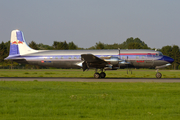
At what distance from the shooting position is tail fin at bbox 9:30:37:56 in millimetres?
35500

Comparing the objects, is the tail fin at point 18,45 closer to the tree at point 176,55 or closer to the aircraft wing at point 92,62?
the aircraft wing at point 92,62

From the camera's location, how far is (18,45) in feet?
118

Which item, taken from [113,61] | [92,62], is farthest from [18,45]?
[113,61]

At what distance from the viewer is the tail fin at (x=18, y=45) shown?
35.5m

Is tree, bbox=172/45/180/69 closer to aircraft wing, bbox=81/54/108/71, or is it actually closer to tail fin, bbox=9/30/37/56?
aircraft wing, bbox=81/54/108/71

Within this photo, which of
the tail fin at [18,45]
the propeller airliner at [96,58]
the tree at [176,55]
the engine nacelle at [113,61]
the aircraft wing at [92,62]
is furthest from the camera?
the tree at [176,55]

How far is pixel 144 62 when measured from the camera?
103 feet

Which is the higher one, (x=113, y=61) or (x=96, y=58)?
(x=96, y=58)

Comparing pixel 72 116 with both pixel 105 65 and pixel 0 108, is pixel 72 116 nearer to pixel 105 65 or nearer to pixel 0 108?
pixel 0 108

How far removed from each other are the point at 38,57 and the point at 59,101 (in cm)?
2245

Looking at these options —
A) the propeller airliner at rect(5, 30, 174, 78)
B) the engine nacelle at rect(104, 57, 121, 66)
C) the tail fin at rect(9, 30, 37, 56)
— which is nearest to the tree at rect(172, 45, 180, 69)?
the propeller airliner at rect(5, 30, 174, 78)

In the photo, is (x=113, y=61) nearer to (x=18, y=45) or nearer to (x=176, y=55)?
(x=18, y=45)

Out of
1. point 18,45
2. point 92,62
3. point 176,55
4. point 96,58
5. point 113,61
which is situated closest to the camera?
point 96,58

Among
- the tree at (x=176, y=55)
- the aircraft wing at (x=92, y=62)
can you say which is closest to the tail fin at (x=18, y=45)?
the aircraft wing at (x=92, y=62)
